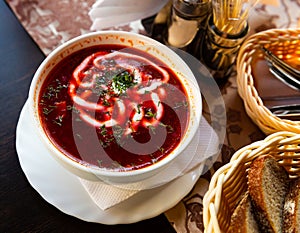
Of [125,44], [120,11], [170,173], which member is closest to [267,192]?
[170,173]

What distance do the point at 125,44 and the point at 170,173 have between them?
14.3 inches

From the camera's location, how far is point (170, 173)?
51.5 inches

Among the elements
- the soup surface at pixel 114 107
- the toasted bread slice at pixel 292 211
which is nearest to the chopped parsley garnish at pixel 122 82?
the soup surface at pixel 114 107

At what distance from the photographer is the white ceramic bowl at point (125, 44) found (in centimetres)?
116

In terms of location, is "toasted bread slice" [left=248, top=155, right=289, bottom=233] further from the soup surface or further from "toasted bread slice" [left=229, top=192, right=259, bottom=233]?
the soup surface

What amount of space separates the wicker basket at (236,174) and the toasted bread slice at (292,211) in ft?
0.28

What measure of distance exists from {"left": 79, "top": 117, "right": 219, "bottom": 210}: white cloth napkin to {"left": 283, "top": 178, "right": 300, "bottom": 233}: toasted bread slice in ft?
0.80

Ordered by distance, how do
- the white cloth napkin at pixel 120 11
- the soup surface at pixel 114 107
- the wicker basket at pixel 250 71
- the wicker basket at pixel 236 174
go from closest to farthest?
the wicker basket at pixel 236 174 → the soup surface at pixel 114 107 → the wicker basket at pixel 250 71 → the white cloth napkin at pixel 120 11

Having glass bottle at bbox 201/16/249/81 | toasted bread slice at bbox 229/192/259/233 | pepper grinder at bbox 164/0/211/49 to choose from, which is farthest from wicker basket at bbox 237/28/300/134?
toasted bread slice at bbox 229/192/259/233

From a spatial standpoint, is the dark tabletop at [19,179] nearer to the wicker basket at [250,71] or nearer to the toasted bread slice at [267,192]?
the toasted bread slice at [267,192]

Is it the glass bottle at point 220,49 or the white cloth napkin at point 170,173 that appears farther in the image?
the glass bottle at point 220,49

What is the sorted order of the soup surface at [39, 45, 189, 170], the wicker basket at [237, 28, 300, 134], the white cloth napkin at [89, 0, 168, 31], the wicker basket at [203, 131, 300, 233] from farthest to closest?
the white cloth napkin at [89, 0, 168, 31], the wicker basket at [237, 28, 300, 134], the soup surface at [39, 45, 189, 170], the wicker basket at [203, 131, 300, 233]

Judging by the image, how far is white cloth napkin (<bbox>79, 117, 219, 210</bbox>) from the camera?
1.25 meters

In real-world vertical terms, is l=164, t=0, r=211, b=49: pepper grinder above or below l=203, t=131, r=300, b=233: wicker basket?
above
